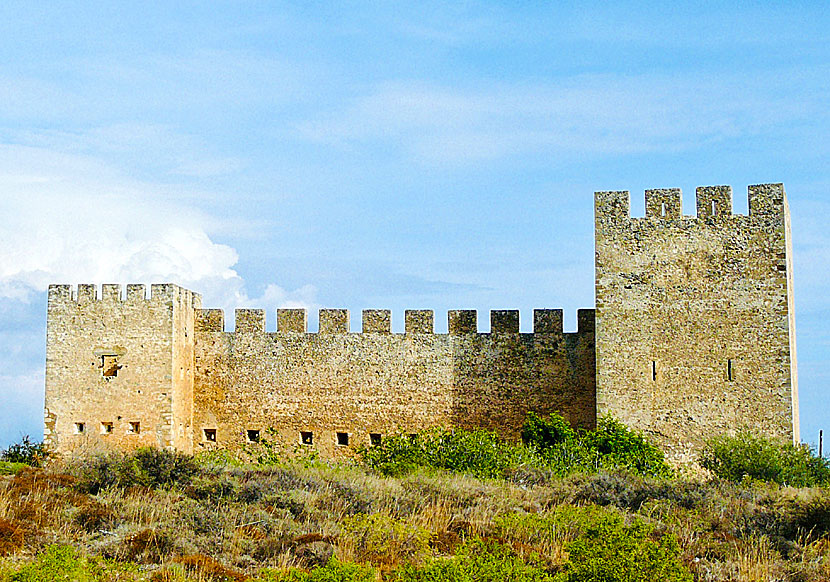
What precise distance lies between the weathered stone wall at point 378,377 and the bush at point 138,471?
20.6 ft

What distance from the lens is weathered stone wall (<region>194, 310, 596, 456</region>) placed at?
1873cm

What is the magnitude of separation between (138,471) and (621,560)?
6945 millimetres

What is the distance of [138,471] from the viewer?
12.3 m

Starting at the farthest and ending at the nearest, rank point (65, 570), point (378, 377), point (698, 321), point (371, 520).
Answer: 1. point (378, 377)
2. point (698, 321)
3. point (371, 520)
4. point (65, 570)

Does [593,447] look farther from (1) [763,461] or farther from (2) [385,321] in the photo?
(2) [385,321]

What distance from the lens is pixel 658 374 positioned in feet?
56.2

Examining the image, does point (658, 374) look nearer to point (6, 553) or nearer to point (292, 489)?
point (292, 489)

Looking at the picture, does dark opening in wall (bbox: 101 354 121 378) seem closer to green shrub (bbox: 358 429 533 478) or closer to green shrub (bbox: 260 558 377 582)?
green shrub (bbox: 358 429 533 478)

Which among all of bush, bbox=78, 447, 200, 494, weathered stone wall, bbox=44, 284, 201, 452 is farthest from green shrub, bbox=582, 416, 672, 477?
weathered stone wall, bbox=44, 284, 201, 452

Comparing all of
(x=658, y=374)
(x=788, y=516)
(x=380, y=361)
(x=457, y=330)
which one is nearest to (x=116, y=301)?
(x=380, y=361)

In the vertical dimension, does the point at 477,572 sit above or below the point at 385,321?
below

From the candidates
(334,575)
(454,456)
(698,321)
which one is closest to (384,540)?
(334,575)

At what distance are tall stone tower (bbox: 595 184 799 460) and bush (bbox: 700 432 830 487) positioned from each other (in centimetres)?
32

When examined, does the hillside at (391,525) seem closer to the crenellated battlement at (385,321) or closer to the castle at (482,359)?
the castle at (482,359)
